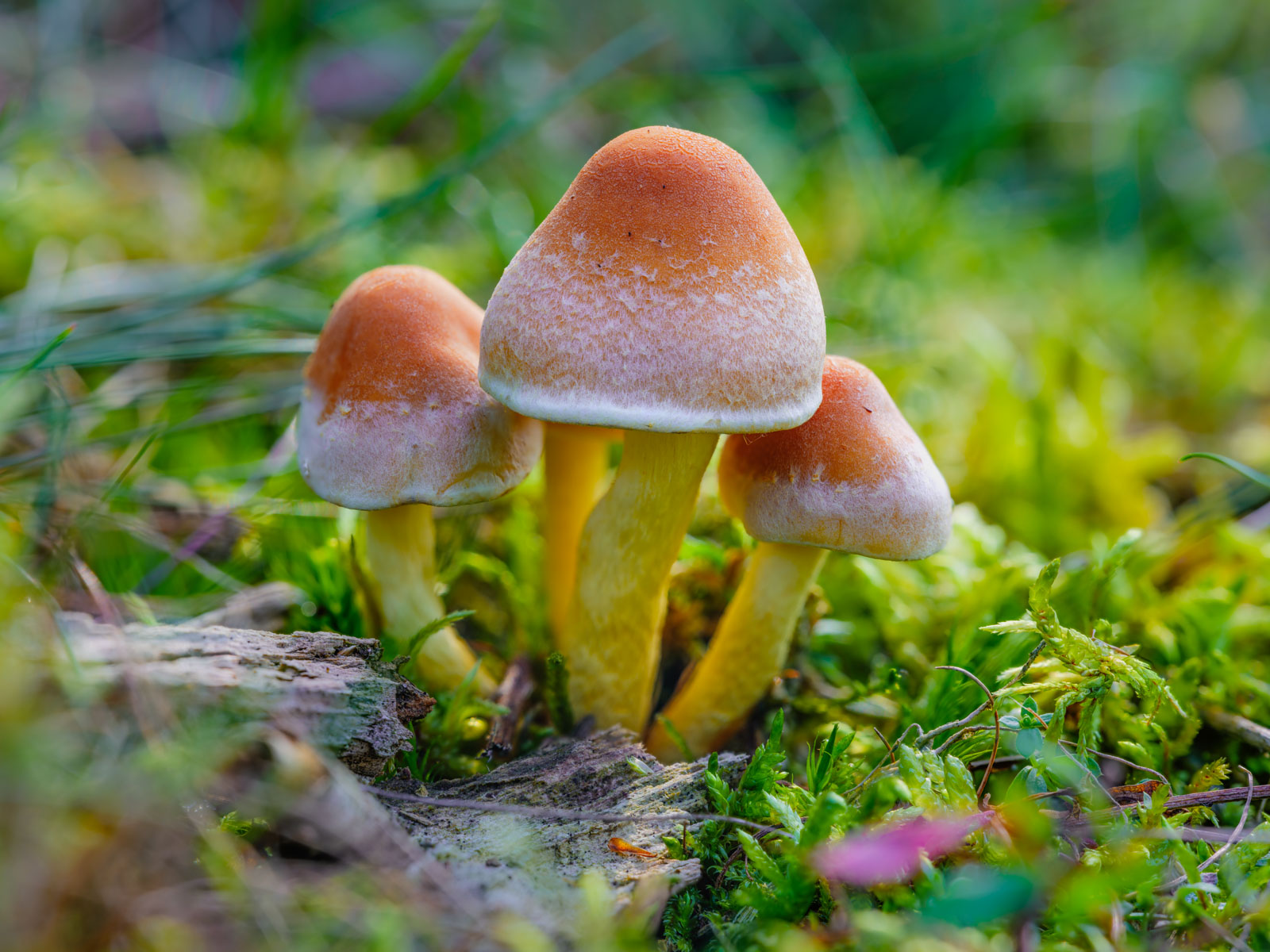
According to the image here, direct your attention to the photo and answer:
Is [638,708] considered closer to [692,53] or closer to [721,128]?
[721,128]

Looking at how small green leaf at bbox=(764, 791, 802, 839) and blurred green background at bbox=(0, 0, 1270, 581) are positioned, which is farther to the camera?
blurred green background at bbox=(0, 0, 1270, 581)

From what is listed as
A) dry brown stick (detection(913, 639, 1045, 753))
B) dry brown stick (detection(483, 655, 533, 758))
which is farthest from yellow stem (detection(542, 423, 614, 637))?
dry brown stick (detection(913, 639, 1045, 753))

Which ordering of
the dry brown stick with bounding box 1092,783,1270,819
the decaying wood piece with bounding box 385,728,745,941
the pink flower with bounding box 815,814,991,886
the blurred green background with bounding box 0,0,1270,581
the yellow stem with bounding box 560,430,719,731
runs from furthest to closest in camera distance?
the blurred green background with bounding box 0,0,1270,581, the yellow stem with bounding box 560,430,719,731, the dry brown stick with bounding box 1092,783,1270,819, the decaying wood piece with bounding box 385,728,745,941, the pink flower with bounding box 815,814,991,886

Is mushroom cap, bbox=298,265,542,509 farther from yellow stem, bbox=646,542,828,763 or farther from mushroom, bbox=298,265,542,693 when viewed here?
yellow stem, bbox=646,542,828,763

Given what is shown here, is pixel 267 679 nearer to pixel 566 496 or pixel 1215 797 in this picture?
pixel 566 496

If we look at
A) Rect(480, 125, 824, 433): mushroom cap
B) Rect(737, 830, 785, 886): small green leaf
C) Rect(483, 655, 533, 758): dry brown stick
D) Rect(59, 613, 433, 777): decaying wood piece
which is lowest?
Rect(483, 655, 533, 758): dry brown stick

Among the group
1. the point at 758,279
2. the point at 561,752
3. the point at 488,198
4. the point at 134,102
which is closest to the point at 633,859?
the point at 561,752

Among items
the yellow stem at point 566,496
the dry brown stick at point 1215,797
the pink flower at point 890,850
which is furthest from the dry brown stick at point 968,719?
the yellow stem at point 566,496

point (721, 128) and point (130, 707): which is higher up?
point (721, 128)
